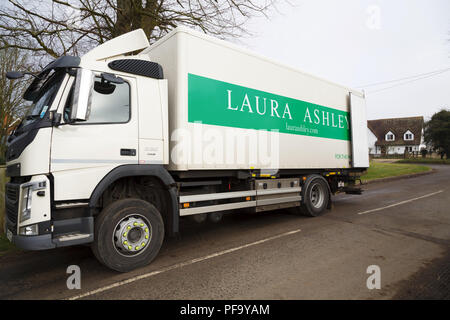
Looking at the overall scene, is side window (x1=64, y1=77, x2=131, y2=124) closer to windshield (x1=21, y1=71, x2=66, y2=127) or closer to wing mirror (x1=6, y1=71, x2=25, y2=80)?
windshield (x1=21, y1=71, x2=66, y2=127)

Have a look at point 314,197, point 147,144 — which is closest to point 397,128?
point 314,197

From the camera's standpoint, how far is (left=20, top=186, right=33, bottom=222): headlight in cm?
301

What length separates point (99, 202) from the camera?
3.78m

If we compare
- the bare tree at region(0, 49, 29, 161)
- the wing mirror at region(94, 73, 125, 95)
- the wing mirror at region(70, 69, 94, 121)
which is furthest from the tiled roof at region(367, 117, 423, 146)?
the wing mirror at region(70, 69, 94, 121)

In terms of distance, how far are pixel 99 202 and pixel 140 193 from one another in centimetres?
59

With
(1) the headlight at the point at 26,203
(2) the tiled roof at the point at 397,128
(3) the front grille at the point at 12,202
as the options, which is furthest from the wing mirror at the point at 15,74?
(2) the tiled roof at the point at 397,128

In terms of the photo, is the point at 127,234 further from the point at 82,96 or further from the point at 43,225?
the point at 82,96

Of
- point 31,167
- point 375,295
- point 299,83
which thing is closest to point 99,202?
point 31,167

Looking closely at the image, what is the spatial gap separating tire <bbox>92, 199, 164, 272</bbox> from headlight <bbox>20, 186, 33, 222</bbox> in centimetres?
75

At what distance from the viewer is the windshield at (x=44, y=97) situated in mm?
3332

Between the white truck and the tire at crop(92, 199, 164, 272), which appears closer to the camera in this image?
the white truck

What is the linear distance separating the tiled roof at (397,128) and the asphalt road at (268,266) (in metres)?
53.4
